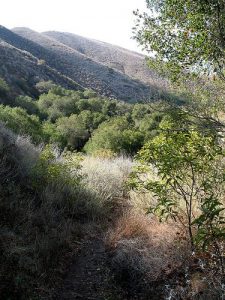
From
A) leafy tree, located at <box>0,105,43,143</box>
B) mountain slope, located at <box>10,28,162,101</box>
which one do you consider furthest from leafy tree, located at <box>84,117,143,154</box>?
mountain slope, located at <box>10,28,162,101</box>

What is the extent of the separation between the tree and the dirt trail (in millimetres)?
3638

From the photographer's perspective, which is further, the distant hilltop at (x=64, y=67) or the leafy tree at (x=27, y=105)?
the distant hilltop at (x=64, y=67)

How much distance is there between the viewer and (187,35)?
20.1 feet

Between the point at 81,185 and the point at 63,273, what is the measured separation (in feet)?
11.8

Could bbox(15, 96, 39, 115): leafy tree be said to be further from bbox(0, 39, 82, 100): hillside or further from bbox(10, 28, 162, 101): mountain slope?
bbox(10, 28, 162, 101): mountain slope

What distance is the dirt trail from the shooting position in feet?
17.5

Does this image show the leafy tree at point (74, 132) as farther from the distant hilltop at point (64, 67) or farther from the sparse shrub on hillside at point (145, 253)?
the sparse shrub on hillside at point (145, 253)

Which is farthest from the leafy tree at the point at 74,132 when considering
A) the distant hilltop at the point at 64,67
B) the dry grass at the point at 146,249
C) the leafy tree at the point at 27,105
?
the dry grass at the point at 146,249

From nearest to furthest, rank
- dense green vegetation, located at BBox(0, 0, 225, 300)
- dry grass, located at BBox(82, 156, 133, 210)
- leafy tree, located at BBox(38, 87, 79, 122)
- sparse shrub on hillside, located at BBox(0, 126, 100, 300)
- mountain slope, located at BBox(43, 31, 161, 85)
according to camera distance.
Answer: dense green vegetation, located at BBox(0, 0, 225, 300) → sparse shrub on hillside, located at BBox(0, 126, 100, 300) → dry grass, located at BBox(82, 156, 133, 210) → leafy tree, located at BBox(38, 87, 79, 122) → mountain slope, located at BBox(43, 31, 161, 85)

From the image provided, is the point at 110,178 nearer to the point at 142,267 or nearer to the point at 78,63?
the point at 142,267

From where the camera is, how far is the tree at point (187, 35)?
5797 mm

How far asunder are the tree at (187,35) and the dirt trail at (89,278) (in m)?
3.64

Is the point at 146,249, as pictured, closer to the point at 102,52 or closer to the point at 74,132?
the point at 74,132

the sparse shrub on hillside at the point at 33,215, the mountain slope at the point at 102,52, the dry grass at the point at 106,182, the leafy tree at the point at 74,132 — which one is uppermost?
the mountain slope at the point at 102,52
